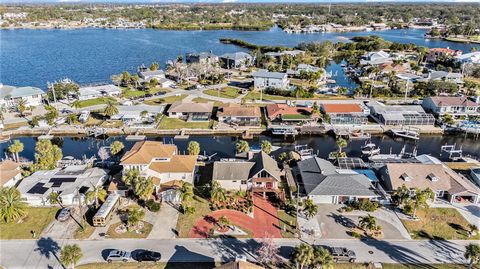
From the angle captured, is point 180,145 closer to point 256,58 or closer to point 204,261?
point 204,261

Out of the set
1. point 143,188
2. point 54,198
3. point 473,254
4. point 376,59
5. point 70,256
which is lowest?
point 54,198

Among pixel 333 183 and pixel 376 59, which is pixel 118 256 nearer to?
pixel 333 183

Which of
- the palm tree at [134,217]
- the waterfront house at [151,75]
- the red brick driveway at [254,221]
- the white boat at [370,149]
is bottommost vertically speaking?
the red brick driveway at [254,221]

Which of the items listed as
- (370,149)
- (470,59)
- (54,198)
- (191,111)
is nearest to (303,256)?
(54,198)

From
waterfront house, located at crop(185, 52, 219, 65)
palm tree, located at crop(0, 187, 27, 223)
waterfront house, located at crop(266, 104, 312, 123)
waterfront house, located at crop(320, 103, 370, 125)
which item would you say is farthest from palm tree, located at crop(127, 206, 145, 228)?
waterfront house, located at crop(185, 52, 219, 65)

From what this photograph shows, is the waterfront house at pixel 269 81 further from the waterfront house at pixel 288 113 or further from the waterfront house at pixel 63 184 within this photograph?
the waterfront house at pixel 63 184

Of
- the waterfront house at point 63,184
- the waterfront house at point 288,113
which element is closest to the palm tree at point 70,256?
the waterfront house at point 63,184

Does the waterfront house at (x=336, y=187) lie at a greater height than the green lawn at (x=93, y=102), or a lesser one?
lesser
